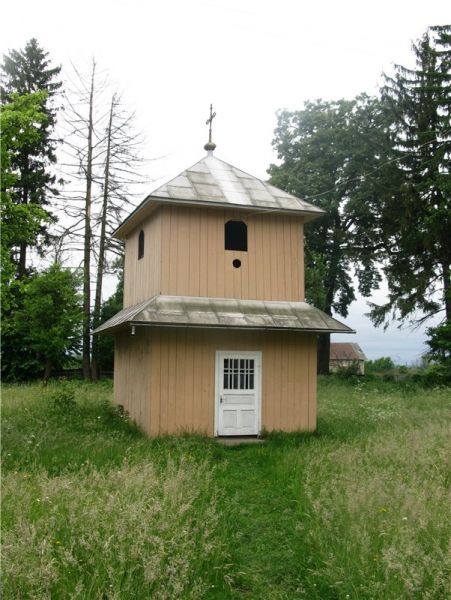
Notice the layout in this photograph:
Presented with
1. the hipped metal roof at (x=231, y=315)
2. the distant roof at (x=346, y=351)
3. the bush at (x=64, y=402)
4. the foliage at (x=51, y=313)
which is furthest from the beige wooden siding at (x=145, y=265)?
the distant roof at (x=346, y=351)

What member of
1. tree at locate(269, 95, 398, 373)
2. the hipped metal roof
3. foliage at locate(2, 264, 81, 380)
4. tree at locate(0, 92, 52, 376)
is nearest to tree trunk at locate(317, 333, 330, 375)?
tree at locate(269, 95, 398, 373)

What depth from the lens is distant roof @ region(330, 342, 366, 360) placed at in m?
64.7

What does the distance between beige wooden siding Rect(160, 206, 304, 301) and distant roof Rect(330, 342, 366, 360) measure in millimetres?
51436

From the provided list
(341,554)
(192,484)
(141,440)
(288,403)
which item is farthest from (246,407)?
(341,554)

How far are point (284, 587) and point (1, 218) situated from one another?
25.6 feet

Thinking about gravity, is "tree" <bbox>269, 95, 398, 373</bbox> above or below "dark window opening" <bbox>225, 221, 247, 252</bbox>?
above

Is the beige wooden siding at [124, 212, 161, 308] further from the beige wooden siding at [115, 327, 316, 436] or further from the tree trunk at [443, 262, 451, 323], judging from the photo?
the tree trunk at [443, 262, 451, 323]

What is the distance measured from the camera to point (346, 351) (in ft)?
219

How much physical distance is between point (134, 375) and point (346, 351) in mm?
55810

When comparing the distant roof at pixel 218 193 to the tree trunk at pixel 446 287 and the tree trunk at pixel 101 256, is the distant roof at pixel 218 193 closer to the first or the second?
the tree trunk at pixel 101 256

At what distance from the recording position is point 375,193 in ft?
91.6

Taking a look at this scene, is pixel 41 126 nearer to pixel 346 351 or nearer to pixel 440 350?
pixel 440 350

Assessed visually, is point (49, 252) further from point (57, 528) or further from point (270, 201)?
point (57, 528)

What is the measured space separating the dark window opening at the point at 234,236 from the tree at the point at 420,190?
502 inches
